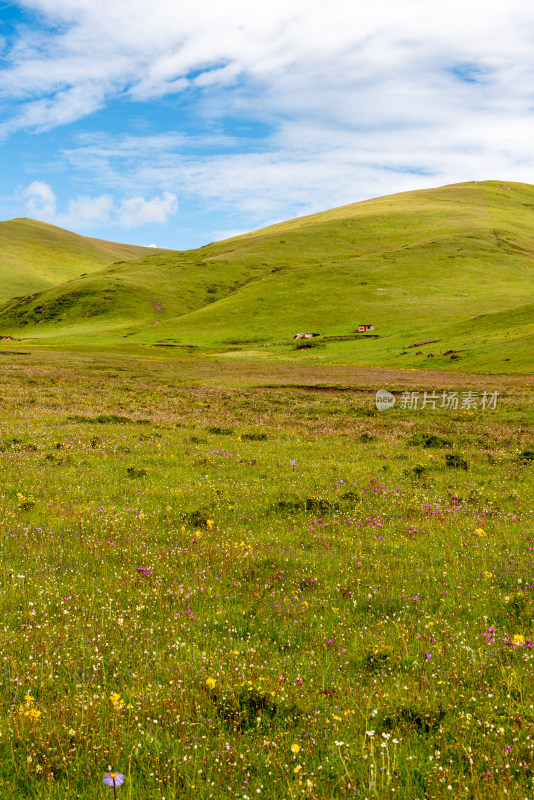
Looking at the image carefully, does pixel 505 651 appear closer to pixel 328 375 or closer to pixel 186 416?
pixel 186 416

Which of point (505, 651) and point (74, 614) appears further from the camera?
point (74, 614)

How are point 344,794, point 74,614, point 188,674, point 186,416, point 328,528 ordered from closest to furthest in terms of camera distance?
point 344,794
point 188,674
point 74,614
point 328,528
point 186,416

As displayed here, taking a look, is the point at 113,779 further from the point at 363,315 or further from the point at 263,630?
the point at 363,315

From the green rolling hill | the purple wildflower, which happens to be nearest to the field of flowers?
the purple wildflower

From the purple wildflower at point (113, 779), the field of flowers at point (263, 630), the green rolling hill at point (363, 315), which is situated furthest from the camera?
the green rolling hill at point (363, 315)

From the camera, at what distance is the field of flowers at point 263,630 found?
4398 millimetres

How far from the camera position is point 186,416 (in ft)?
98.1

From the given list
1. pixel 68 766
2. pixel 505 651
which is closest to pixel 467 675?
pixel 505 651

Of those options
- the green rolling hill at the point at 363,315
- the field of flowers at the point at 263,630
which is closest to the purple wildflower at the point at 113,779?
the field of flowers at the point at 263,630

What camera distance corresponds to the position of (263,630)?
6.85 meters

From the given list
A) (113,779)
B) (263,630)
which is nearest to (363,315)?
(263,630)

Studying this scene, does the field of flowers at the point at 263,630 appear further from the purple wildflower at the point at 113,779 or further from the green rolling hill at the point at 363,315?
the green rolling hill at the point at 363,315

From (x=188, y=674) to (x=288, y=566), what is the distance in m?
3.57

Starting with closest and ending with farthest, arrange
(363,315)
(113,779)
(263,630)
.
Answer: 1. (113,779)
2. (263,630)
3. (363,315)
